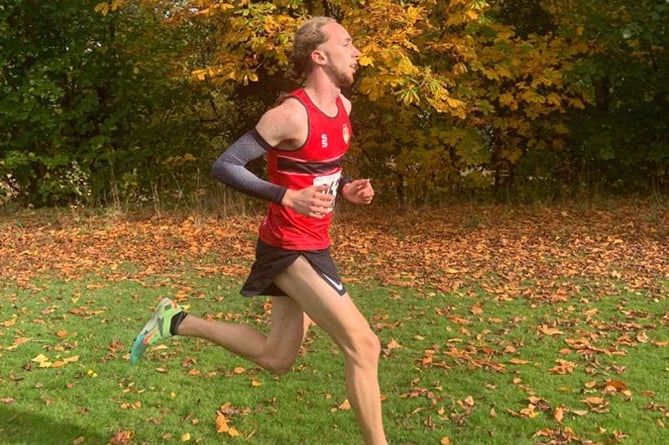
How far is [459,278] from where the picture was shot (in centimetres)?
737

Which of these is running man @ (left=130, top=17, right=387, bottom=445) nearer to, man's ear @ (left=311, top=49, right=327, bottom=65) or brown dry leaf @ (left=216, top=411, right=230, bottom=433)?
man's ear @ (left=311, top=49, right=327, bottom=65)

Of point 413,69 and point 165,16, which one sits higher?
point 165,16

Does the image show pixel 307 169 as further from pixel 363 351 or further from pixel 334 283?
Answer: pixel 363 351

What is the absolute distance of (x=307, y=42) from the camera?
3193mm

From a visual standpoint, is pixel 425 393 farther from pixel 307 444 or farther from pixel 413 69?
pixel 413 69

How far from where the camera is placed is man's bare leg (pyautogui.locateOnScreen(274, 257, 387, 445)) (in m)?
3.10

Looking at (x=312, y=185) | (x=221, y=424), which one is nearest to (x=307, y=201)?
(x=312, y=185)

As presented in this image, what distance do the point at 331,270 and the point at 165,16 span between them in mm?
11142

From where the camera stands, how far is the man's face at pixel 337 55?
3.18 meters

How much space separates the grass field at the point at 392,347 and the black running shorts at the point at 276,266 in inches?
39.2

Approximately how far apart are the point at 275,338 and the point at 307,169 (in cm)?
90

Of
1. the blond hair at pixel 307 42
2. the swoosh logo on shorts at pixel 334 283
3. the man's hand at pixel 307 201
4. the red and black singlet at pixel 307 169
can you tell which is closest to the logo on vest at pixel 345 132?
the red and black singlet at pixel 307 169

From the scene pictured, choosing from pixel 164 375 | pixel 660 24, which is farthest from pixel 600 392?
pixel 660 24

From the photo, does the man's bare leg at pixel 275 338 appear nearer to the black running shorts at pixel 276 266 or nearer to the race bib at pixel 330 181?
the black running shorts at pixel 276 266
